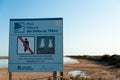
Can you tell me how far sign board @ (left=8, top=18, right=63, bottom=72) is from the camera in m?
11.0

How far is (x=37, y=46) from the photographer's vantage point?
1102 cm

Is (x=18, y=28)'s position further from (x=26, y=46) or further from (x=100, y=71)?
(x=100, y=71)

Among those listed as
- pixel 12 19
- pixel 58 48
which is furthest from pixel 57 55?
pixel 12 19

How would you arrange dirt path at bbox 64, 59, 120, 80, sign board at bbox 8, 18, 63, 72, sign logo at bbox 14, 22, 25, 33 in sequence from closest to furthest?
sign board at bbox 8, 18, 63, 72 → sign logo at bbox 14, 22, 25, 33 → dirt path at bbox 64, 59, 120, 80

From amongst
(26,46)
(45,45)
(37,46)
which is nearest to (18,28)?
(26,46)

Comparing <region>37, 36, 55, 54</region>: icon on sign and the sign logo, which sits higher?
the sign logo

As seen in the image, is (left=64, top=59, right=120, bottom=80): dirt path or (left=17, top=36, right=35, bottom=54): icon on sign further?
(left=64, top=59, right=120, bottom=80): dirt path

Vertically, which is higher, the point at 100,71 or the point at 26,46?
the point at 26,46

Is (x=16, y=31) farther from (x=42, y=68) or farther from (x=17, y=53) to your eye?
(x=42, y=68)

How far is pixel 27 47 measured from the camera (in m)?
11.0

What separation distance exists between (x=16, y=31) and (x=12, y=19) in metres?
0.46

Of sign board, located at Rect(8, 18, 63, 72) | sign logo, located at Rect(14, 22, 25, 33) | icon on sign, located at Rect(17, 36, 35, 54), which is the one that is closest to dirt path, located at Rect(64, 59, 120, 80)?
sign board, located at Rect(8, 18, 63, 72)

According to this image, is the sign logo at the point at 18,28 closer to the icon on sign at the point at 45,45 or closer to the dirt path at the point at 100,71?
the icon on sign at the point at 45,45

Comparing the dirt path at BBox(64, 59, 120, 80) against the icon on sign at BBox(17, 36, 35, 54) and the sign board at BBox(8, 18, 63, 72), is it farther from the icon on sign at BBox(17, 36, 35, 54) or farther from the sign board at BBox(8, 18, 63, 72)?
the icon on sign at BBox(17, 36, 35, 54)
